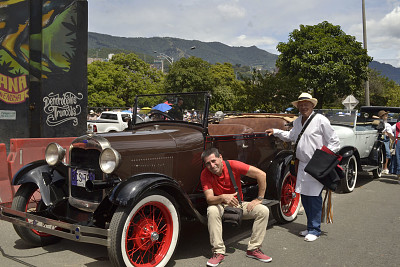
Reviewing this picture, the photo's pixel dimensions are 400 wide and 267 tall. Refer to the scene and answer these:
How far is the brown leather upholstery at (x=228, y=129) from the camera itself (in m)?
5.17

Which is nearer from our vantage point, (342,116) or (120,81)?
(342,116)

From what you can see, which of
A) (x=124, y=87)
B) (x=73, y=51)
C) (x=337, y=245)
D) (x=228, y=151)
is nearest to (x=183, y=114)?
(x=228, y=151)

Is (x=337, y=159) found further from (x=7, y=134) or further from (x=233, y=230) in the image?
(x=7, y=134)

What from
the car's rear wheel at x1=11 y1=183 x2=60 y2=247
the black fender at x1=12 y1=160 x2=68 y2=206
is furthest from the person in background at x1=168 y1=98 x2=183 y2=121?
the car's rear wheel at x1=11 y1=183 x2=60 y2=247

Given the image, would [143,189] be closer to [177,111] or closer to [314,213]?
[177,111]

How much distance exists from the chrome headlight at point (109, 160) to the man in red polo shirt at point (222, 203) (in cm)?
95

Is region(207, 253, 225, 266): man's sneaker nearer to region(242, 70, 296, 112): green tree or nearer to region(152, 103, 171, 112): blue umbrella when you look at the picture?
region(152, 103, 171, 112): blue umbrella

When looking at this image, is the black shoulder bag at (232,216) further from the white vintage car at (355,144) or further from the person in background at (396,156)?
the person in background at (396,156)

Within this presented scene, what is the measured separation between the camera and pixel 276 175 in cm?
506

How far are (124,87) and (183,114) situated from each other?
125 ft

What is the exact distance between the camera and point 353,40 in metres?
23.4

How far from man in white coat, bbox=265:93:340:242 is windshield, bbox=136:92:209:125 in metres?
1.29

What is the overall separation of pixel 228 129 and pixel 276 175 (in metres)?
0.94

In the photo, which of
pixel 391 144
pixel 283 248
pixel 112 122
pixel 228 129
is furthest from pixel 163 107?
pixel 112 122
